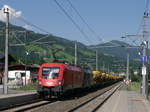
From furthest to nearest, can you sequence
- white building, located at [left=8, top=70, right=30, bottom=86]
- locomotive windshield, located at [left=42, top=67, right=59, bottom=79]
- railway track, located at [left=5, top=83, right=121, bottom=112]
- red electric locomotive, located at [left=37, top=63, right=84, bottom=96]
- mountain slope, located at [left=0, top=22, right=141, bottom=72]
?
white building, located at [left=8, top=70, right=30, bottom=86], mountain slope, located at [left=0, top=22, right=141, bottom=72], locomotive windshield, located at [left=42, top=67, right=59, bottom=79], red electric locomotive, located at [left=37, top=63, right=84, bottom=96], railway track, located at [left=5, top=83, right=121, bottom=112]

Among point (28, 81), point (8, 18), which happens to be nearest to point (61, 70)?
point (8, 18)

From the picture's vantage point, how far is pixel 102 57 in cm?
15512

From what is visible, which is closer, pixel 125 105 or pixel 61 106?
pixel 61 106

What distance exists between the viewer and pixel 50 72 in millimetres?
27312

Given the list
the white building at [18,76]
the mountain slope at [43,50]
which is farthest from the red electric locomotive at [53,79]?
the white building at [18,76]

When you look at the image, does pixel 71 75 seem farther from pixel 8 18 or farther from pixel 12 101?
pixel 12 101

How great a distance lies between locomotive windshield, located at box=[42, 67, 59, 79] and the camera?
2707 centimetres

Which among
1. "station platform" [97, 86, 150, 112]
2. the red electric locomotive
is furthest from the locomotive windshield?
"station platform" [97, 86, 150, 112]

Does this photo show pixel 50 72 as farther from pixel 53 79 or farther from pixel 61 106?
pixel 61 106

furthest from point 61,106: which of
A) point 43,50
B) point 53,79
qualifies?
point 43,50

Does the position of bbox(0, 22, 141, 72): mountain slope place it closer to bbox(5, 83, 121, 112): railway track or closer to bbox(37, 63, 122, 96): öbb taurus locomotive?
bbox(37, 63, 122, 96): öbb taurus locomotive

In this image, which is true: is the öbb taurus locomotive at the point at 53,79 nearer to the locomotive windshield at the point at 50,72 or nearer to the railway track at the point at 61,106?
the locomotive windshield at the point at 50,72

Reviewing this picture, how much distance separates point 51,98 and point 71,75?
99.6 inches

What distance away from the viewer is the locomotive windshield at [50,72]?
27.1 metres
